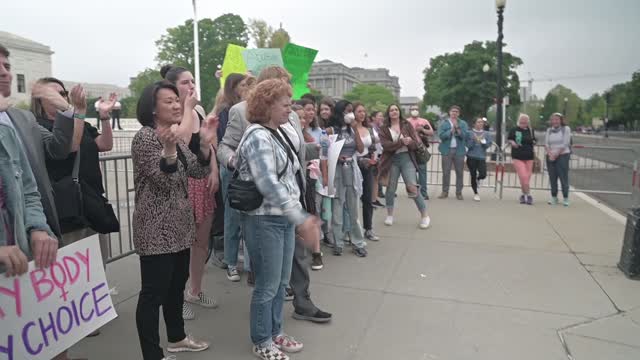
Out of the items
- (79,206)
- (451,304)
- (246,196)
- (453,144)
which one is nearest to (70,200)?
(79,206)

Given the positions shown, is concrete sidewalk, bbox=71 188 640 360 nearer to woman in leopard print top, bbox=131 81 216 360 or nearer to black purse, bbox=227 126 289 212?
woman in leopard print top, bbox=131 81 216 360

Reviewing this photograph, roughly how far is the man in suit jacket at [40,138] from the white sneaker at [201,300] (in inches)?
68.6

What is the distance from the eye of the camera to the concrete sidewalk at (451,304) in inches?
138

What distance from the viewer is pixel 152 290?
9.46 ft

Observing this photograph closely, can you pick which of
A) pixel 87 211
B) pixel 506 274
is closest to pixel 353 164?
pixel 506 274

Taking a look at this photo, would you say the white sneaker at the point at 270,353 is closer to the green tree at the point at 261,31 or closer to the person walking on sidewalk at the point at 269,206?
the person walking on sidewalk at the point at 269,206

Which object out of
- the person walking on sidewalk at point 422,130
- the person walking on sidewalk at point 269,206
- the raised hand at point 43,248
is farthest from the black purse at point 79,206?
the person walking on sidewalk at point 422,130

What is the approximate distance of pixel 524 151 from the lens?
9.58 m

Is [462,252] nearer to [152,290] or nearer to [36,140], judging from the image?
[152,290]

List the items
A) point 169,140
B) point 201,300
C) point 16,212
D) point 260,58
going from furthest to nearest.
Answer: point 260,58
point 201,300
point 169,140
point 16,212

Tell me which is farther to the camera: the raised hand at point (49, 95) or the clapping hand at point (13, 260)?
the raised hand at point (49, 95)

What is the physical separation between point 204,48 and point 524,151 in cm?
5881

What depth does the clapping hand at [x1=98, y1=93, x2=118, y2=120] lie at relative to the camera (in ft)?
9.82

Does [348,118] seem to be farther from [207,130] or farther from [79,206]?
[79,206]
